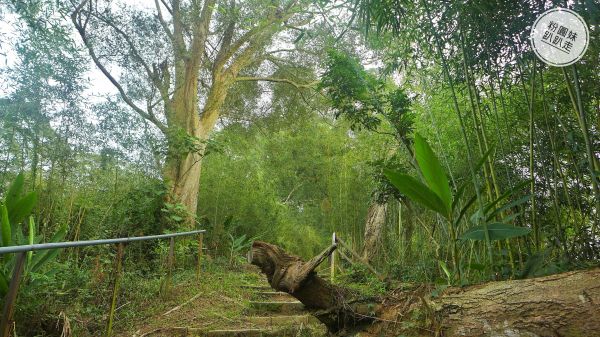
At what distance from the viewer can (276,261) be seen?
2283 millimetres

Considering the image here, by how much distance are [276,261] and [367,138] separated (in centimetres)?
427

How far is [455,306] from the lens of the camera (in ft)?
5.42

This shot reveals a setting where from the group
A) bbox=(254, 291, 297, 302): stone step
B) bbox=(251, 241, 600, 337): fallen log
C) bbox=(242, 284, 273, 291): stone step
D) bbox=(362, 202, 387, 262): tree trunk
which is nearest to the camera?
bbox=(251, 241, 600, 337): fallen log

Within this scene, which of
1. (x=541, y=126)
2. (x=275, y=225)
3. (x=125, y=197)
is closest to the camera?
(x=541, y=126)

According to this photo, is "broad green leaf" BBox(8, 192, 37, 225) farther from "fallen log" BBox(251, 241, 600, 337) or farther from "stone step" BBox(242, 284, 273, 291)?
"stone step" BBox(242, 284, 273, 291)

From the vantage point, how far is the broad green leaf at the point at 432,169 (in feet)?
5.86

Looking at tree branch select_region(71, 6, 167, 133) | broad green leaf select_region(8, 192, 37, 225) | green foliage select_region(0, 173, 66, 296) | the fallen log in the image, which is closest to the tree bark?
the fallen log

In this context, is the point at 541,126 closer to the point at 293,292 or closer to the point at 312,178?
the point at 293,292

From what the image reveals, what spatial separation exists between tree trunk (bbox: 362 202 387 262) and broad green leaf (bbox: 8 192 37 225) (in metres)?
4.72

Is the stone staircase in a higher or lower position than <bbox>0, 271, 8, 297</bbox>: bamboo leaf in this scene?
lower

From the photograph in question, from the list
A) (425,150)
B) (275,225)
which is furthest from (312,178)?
(425,150)

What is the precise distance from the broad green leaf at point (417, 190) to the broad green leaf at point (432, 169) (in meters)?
0.04

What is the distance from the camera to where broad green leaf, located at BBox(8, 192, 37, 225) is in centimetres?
268

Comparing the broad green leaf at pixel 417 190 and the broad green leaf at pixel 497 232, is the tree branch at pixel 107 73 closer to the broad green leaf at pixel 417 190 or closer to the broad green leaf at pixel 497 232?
the broad green leaf at pixel 417 190
